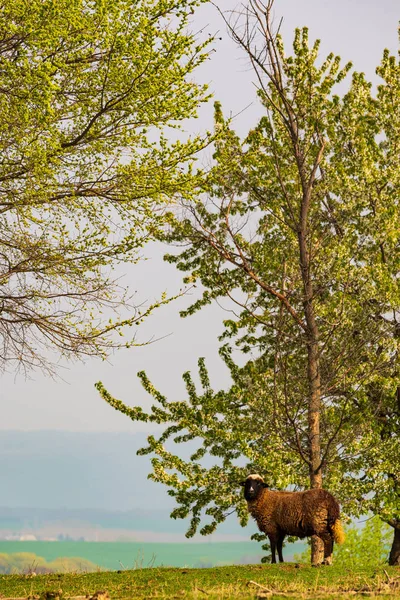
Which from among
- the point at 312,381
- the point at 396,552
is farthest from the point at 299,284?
the point at 396,552

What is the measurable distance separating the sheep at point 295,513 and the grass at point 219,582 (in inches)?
39.9

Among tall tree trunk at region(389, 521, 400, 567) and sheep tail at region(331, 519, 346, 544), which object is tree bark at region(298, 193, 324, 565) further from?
tall tree trunk at region(389, 521, 400, 567)

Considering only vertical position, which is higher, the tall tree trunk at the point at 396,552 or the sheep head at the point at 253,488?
the sheep head at the point at 253,488

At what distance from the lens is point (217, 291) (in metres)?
20.6

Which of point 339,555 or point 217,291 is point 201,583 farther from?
point 339,555

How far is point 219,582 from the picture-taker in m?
12.0

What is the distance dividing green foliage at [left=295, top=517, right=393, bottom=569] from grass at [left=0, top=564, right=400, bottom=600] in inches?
A: 522

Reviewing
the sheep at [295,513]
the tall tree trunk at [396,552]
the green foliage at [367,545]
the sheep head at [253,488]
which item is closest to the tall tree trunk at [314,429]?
the sheep at [295,513]

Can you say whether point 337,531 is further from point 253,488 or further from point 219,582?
point 219,582

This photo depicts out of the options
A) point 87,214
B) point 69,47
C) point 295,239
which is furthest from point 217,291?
point 69,47

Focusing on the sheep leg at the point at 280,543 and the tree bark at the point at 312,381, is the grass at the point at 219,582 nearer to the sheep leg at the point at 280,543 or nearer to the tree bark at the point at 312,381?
the sheep leg at the point at 280,543

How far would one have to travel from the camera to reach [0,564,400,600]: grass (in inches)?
368

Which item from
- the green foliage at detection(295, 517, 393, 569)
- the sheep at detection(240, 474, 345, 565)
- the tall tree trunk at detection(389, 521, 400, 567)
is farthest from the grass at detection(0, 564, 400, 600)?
the green foliage at detection(295, 517, 393, 569)

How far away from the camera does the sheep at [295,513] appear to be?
579 inches
